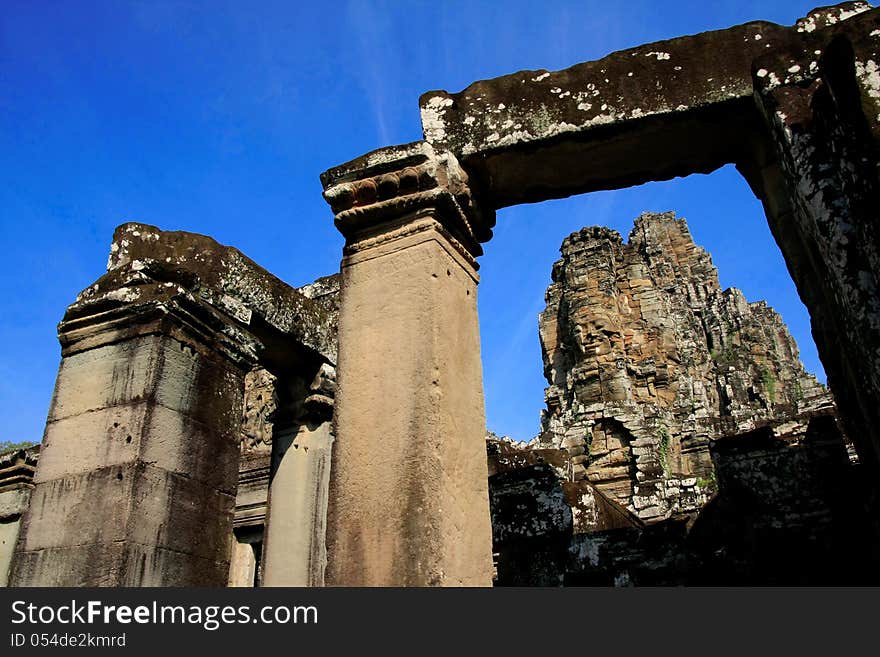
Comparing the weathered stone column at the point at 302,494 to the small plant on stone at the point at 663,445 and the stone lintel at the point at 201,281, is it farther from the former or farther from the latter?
the small plant on stone at the point at 663,445

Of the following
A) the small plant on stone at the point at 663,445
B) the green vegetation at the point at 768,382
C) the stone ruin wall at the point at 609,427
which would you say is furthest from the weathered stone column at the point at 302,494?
the green vegetation at the point at 768,382

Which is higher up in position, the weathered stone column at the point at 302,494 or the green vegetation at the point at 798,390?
the green vegetation at the point at 798,390

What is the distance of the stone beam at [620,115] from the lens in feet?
13.4

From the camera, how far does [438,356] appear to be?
3.53 metres

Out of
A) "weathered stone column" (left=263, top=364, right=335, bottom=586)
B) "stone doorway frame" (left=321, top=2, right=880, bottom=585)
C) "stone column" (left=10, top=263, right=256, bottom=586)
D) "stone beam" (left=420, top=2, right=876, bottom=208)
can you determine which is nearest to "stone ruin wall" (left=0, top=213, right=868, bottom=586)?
"weathered stone column" (left=263, top=364, right=335, bottom=586)

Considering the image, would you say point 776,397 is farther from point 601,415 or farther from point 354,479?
point 354,479

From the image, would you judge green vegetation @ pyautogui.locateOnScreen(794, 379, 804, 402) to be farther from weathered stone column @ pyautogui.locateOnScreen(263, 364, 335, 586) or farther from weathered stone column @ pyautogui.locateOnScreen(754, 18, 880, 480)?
weathered stone column @ pyautogui.locateOnScreen(754, 18, 880, 480)

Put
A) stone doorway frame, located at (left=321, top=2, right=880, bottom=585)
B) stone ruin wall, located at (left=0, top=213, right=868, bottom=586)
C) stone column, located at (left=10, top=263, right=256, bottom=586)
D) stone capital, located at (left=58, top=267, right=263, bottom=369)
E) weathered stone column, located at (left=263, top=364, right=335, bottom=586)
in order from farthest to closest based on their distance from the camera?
weathered stone column, located at (left=263, top=364, right=335, bottom=586), stone ruin wall, located at (left=0, top=213, right=868, bottom=586), stone capital, located at (left=58, top=267, right=263, bottom=369), stone column, located at (left=10, top=263, right=256, bottom=586), stone doorway frame, located at (left=321, top=2, right=880, bottom=585)

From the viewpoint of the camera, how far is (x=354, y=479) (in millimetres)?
3373

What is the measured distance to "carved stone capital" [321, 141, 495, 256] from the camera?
400 centimetres

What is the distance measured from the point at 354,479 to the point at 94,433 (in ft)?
8.40

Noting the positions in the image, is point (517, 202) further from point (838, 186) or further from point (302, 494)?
point (302, 494)

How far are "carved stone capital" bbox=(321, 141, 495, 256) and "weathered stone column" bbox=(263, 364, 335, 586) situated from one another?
3.12 m
